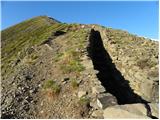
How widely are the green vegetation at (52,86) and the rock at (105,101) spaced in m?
3.75

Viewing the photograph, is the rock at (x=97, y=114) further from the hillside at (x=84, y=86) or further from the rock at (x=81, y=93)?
the rock at (x=81, y=93)

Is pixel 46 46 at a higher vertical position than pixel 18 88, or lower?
higher

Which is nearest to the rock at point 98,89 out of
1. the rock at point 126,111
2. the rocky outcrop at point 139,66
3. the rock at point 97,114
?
the rock at point 97,114

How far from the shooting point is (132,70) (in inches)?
861

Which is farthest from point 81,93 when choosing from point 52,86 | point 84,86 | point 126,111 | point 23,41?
point 23,41

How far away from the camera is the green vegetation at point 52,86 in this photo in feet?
58.3

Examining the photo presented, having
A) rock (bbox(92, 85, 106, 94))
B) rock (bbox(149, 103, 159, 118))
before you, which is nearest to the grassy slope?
rock (bbox(92, 85, 106, 94))

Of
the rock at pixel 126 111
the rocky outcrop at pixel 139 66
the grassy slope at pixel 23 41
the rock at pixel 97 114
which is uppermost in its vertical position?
the grassy slope at pixel 23 41

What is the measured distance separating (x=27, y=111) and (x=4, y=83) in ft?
20.6

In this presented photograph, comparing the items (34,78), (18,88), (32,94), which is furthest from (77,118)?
(34,78)

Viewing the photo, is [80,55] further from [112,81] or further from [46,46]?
[46,46]

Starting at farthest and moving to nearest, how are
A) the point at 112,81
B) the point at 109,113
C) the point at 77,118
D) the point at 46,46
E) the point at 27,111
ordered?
the point at 46,46
the point at 112,81
the point at 27,111
the point at 77,118
the point at 109,113

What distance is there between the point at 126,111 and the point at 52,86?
23.0 ft

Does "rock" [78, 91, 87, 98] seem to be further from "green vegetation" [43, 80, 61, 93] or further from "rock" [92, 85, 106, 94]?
"green vegetation" [43, 80, 61, 93]
